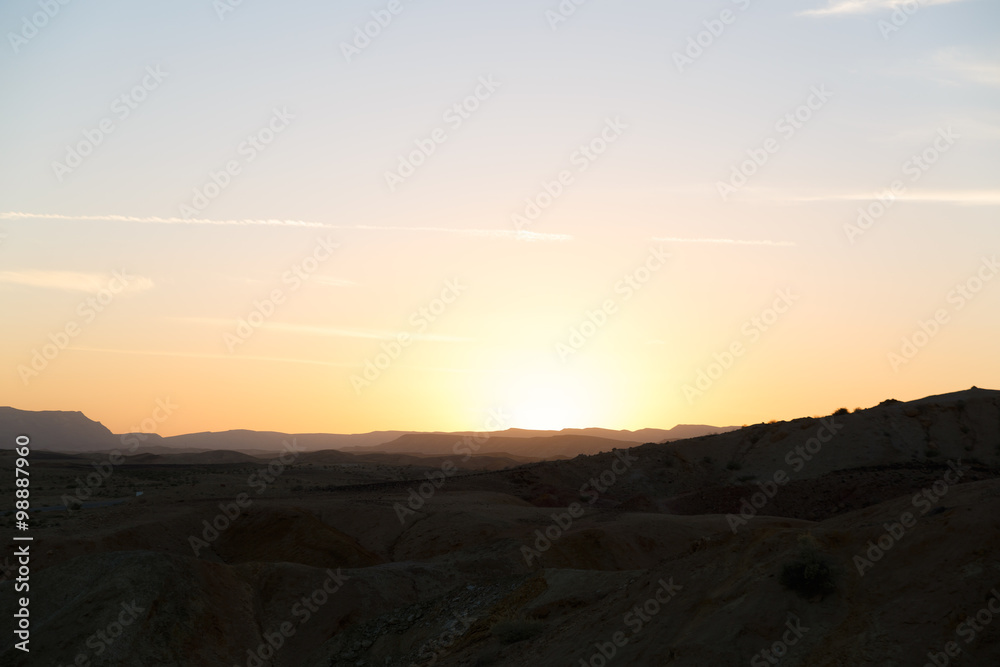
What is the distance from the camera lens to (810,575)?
10.7 metres

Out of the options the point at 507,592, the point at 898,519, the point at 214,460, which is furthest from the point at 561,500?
the point at 214,460

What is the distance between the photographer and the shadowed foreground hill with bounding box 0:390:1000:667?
10156mm

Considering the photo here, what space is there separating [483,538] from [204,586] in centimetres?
1323

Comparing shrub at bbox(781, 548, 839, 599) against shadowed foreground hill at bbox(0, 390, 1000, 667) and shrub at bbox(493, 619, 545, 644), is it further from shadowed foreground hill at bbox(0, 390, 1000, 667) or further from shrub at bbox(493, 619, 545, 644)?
shrub at bbox(493, 619, 545, 644)

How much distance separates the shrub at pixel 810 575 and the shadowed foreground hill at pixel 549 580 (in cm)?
3

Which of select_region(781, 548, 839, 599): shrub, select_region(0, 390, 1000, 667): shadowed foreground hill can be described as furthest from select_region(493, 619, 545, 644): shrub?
select_region(781, 548, 839, 599): shrub

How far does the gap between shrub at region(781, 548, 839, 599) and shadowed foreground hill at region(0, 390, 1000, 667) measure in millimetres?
29

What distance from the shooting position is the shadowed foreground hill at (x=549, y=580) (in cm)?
1016

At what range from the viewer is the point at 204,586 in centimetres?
1855

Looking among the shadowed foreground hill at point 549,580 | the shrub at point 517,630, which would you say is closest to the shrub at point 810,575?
the shadowed foreground hill at point 549,580

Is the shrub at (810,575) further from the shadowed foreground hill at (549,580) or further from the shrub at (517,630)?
the shrub at (517,630)

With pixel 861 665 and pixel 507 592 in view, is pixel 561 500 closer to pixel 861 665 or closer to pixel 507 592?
pixel 507 592

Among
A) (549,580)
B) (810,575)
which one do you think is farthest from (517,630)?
(810,575)

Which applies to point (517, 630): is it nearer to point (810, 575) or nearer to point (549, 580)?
point (549, 580)
